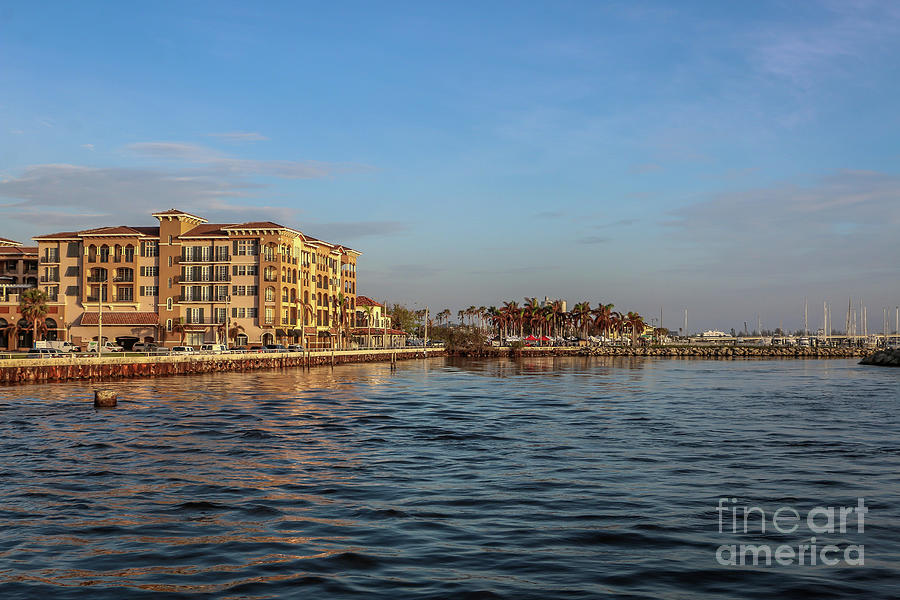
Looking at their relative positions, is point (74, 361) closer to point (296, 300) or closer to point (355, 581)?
point (296, 300)

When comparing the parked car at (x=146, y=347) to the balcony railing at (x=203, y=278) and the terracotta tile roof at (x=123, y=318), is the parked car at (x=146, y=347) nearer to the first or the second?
the terracotta tile roof at (x=123, y=318)

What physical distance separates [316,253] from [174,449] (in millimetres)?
106518

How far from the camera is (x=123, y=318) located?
399ft

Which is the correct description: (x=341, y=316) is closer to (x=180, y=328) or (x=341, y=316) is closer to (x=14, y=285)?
(x=180, y=328)

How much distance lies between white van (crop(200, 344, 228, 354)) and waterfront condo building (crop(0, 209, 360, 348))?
21.5ft

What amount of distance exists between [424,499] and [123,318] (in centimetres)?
11192

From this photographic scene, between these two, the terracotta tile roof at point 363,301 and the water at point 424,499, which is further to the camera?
the terracotta tile roof at point 363,301

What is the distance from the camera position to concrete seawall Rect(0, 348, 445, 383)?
67.8 meters

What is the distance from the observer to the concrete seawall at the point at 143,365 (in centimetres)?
6775

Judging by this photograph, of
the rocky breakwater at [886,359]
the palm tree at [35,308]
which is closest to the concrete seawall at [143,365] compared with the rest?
the palm tree at [35,308]

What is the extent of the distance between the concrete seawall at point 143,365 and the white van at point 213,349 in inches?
169

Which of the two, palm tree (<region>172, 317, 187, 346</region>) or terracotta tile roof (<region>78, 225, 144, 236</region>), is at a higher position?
terracotta tile roof (<region>78, 225, 144, 236</region>)

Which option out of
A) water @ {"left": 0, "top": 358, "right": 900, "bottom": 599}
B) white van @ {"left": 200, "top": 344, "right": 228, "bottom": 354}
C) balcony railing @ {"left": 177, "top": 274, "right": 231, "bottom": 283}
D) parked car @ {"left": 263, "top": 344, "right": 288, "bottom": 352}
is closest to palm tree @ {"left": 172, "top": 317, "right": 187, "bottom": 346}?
balcony railing @ {"left": 177, "top": 274, "right": 231, "bottom": 283}

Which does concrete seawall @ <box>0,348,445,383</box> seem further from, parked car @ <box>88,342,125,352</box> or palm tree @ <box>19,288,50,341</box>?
palm tree @ <box>19,288,50,341</box>
